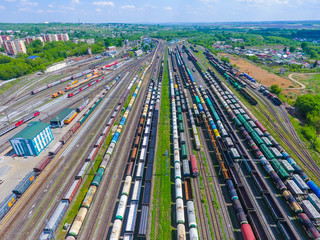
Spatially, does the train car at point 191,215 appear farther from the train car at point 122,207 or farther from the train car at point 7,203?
the train car at point 7,203

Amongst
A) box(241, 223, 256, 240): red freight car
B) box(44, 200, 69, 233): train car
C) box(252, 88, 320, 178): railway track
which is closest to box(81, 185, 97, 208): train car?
box(44, 200, 69, 233): train car

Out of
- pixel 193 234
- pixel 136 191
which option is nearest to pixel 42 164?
pixel 136 191

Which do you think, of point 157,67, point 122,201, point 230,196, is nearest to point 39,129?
point 122,201

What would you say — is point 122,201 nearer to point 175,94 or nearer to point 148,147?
point 148,147

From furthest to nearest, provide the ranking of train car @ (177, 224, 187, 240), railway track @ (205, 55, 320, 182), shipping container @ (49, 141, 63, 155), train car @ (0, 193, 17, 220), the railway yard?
shipping container @ (49, 141, 63, 155) < railway track @ (205, 55, 320, 182) < train car @ (0, 193, 17, 220) < the railway yard < train car @ (177, 224, 187, 240)

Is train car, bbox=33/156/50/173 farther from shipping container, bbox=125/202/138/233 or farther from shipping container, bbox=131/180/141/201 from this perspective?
shipping container, bbox=125/202/138/233

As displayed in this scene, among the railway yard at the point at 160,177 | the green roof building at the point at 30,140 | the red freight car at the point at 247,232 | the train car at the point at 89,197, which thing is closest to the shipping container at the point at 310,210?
the railway yard at the point at 160,177
